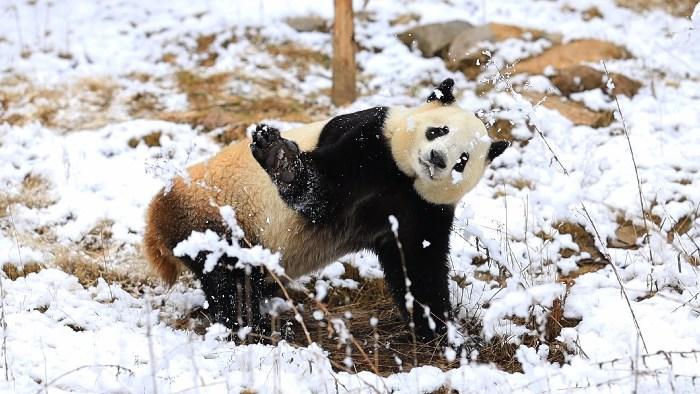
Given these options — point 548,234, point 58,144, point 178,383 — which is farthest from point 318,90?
point 178,383

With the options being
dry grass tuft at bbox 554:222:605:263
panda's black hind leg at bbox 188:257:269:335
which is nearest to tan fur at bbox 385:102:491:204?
panda's black hind leg at bbox 188:257:269:335

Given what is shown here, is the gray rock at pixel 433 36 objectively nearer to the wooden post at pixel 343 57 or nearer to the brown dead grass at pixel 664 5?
the wooden post at pixel 343 57

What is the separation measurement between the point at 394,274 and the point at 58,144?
378cm

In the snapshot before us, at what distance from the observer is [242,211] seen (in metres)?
4.52

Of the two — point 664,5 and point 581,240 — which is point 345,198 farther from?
point 664,5

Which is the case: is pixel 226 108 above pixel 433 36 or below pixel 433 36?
below

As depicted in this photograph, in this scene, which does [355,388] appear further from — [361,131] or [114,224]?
[114,224]

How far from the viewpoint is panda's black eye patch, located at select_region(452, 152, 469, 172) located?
14.0 feet

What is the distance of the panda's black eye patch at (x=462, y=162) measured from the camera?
14.0 feet

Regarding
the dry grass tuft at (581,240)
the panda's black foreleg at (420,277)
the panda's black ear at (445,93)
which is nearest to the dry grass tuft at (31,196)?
the panda's black foreleg at (420,277)

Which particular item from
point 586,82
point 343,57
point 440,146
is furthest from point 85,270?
point 586,82

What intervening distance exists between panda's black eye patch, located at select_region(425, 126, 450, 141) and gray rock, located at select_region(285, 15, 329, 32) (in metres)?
5.86

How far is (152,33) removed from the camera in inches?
376

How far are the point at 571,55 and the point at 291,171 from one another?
539cm
